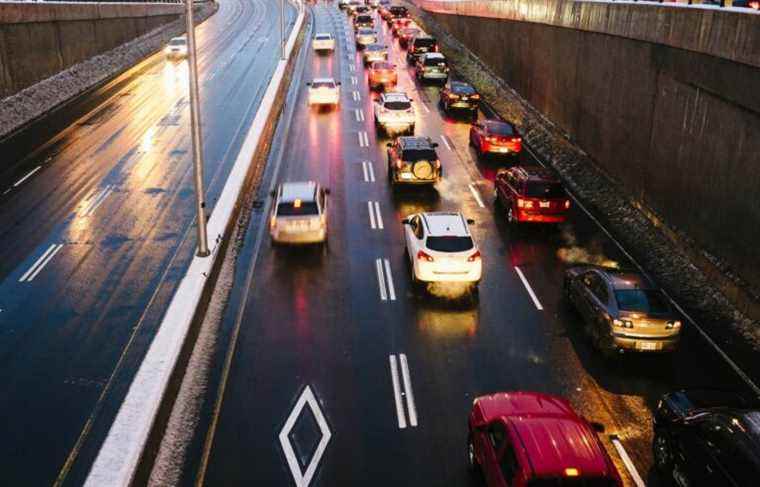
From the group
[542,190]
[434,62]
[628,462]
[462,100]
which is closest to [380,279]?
[542,190]

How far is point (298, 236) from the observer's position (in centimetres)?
2239

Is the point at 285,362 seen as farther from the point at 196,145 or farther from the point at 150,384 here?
the point at 196,145

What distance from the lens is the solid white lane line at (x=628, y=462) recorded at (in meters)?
12.5

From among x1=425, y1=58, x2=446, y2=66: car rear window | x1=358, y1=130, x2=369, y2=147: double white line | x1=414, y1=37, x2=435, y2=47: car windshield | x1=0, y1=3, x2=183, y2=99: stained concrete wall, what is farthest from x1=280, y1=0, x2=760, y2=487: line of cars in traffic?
x1=414, y1=37, x2=435, y2=47: car windshield

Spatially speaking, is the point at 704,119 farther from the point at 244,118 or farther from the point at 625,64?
the point at 244,118

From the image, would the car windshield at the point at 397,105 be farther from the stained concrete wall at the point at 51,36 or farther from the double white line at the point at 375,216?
the stained concrete wall at the point at 51,36

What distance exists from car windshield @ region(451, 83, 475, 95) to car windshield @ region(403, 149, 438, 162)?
14.2 m

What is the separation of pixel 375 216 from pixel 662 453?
48.3ft

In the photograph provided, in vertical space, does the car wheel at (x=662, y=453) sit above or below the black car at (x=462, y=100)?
below

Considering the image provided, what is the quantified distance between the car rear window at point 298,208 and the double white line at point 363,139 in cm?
1317

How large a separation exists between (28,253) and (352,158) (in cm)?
1462

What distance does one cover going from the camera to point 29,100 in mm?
39188

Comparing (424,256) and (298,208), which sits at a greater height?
(298,208)

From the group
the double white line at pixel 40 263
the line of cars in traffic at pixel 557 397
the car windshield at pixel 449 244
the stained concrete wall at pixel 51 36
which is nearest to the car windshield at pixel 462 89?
the line of cars in traffic at pixel 557 397
